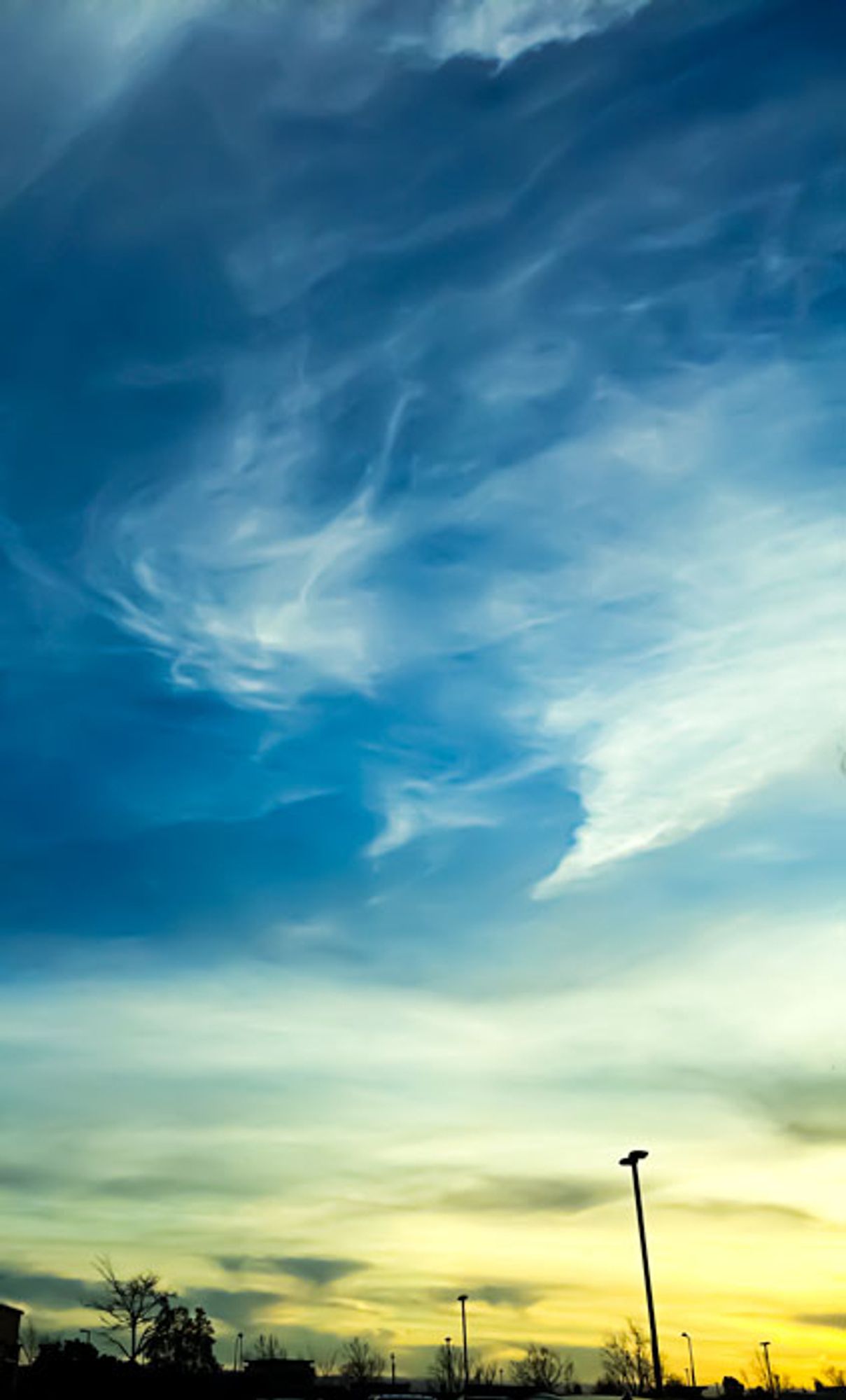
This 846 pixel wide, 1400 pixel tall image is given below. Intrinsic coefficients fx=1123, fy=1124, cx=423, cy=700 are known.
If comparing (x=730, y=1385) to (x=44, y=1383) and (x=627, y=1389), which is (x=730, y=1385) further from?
(x=44, y=1383)

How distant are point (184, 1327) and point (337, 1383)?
94618mm

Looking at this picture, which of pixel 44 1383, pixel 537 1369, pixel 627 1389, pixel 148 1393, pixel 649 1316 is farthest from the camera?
pixel 537 1369

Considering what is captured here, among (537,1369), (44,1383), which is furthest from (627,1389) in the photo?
(44,1383)

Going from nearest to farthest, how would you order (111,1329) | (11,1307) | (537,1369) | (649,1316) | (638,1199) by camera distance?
1. (649,1316)
2. (638,1199)
3. (111,1329)
4. (11,1307)
5. (537,1369)

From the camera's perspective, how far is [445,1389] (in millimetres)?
131500

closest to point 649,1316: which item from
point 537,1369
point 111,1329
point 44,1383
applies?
point 44,1383

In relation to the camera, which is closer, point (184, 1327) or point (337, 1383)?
point (184, 1327)

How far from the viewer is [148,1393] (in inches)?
2135

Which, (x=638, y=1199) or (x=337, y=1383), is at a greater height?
(x=638, y=1199)

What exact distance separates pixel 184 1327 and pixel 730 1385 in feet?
154

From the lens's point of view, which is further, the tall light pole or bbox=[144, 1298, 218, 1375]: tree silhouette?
bbox=[144, 1298, 218, 1375]: tree silhouette

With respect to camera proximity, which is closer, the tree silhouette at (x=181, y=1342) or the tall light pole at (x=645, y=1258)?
the tall light pole at (x=645, y=1258)

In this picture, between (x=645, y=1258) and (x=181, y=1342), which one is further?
(x=181, y=1342)

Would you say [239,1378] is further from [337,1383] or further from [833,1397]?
[337,1383]
